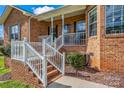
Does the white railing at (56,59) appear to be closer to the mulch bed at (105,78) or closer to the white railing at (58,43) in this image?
the mulch bed at (105,78)

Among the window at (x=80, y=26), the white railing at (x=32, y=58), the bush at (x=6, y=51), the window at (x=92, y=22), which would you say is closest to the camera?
the white railing at (x=32, y=58)

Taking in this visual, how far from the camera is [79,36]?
39.3 ft

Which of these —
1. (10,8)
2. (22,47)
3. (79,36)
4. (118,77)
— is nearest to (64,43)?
(79,36)

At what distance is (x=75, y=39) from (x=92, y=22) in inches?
96.7

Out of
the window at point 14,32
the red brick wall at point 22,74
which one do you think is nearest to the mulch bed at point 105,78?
the red brick wall at point 22,74

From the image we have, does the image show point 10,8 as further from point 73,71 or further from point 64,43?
point 73,71

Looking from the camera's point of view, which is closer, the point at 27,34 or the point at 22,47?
the point at 22,47

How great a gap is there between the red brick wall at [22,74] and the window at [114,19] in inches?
170

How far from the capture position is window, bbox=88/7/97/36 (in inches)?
373

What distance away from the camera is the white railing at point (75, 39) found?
38.6 ft

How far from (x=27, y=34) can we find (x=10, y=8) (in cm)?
397

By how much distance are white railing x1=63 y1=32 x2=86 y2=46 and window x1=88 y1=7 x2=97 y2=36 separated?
53.8 inches

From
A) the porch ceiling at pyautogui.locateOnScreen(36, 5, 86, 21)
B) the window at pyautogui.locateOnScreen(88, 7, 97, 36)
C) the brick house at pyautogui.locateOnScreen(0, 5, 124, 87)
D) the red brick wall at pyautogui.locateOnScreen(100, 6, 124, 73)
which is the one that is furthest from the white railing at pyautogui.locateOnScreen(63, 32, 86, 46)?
the red brick wall at pyautogui.locateOnScreen(100, 6, 124, 73)

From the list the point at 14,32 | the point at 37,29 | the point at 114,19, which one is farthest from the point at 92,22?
the point at 14,32
